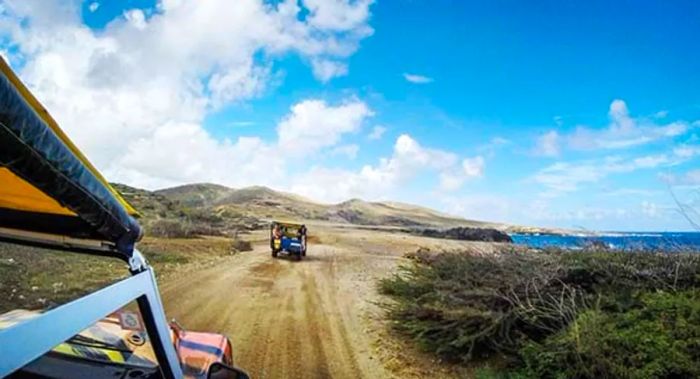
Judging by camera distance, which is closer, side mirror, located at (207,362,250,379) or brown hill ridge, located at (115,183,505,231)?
side mirror, located at (207,362,250,379)

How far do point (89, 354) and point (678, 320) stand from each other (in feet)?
19.4

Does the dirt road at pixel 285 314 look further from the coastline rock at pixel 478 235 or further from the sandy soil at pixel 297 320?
the coastline rock at pixel 478 235

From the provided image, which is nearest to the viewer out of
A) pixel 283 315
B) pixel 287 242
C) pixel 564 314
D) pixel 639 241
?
pixel 564 314

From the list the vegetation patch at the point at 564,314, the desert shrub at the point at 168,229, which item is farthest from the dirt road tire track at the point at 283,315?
the desert shrub at the point at 168,229

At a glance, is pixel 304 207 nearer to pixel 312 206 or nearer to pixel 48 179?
pixel 312 206

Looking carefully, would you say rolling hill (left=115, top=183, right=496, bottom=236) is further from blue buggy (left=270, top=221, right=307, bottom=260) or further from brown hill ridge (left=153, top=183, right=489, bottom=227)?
blue buggy (left=270, top=221, right=307, bottom=260)

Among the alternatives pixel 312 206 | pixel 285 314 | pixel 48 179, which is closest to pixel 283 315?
pixel 285 314

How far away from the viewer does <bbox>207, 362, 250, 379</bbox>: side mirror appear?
2.59m

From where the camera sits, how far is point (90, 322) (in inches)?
57.2

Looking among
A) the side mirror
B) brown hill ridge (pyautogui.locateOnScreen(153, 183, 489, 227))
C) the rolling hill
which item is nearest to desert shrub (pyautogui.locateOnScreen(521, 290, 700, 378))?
the side mirror

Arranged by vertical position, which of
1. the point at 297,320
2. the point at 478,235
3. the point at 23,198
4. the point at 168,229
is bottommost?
the point at 297,320

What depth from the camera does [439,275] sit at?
9.88 m

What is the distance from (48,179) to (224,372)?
1673mm

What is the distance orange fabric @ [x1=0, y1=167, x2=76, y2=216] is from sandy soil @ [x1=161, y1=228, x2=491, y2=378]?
488 cm
